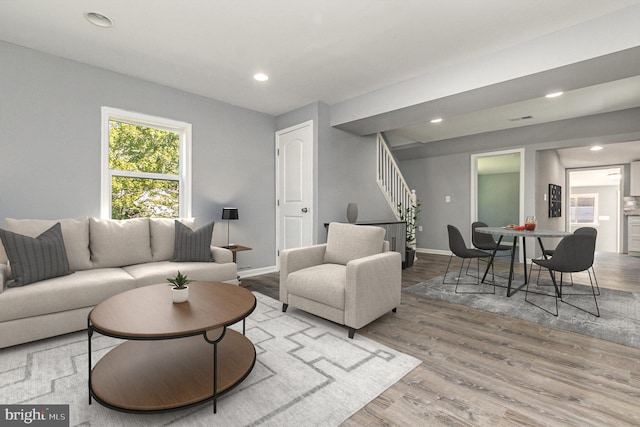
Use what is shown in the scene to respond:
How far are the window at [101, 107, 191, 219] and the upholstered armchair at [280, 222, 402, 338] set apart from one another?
73.8 inches

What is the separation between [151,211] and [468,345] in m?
3.72

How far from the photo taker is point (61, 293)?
224cm

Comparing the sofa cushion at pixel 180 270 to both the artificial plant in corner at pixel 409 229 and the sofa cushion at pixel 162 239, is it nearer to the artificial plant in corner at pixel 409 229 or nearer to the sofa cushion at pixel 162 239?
the sofa cushion at pixel 162 239

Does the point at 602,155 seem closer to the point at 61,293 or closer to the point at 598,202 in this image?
the point at 598,202

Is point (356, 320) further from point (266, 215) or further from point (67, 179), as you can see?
point (67, 179)

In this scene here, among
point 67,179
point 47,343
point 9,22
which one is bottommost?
point 47,343

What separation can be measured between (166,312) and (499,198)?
9.19m

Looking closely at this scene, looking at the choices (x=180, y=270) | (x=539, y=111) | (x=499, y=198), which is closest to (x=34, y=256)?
(x=180, y=270)

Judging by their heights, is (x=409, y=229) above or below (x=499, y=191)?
below

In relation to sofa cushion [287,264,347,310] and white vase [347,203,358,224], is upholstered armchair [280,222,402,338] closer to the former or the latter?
sofa cushion [287,264,347,310]

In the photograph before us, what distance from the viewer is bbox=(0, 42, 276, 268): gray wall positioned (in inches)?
109

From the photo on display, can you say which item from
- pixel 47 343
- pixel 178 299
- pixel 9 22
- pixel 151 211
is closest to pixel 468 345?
pixel 178 299

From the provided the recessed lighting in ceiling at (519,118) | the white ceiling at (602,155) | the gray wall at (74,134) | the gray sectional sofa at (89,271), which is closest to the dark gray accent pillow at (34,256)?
the gray sectional sofa at (89,271)

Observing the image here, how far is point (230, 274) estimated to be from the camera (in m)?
3.28
